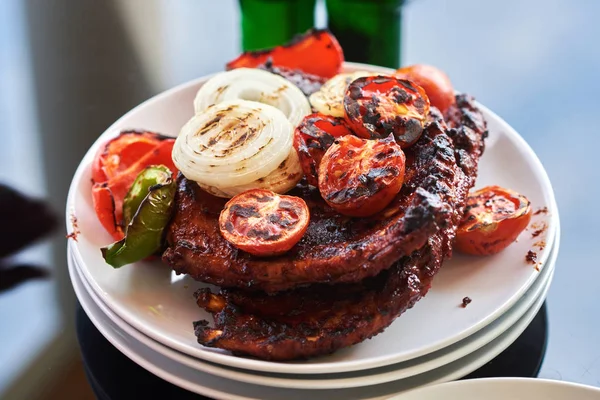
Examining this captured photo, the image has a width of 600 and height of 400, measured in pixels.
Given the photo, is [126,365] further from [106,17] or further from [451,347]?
[106,17]

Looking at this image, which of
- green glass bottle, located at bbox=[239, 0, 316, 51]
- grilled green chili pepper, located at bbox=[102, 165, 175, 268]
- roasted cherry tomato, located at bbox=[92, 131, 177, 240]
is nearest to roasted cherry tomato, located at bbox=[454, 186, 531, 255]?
grilled green chili pepper, located at bbox=[102, 165, 175, 268]

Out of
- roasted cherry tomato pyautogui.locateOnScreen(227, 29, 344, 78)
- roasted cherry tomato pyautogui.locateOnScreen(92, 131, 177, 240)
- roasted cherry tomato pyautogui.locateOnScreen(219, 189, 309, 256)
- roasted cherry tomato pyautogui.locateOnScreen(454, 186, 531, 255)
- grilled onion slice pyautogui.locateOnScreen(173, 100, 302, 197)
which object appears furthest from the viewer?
roasted cherry tomato pyautogui.locateOnScreen(227, 29, 344, 78)

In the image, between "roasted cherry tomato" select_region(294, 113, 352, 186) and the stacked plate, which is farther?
"roasted cherry tomato" select_region(294, 113, 352, 186)

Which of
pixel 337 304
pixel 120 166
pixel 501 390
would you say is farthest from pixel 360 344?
pixel 120 166

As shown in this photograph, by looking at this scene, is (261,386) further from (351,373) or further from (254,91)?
(254,91)

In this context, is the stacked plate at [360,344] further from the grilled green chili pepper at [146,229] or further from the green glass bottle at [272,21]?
the green glass bottle at [272,21]

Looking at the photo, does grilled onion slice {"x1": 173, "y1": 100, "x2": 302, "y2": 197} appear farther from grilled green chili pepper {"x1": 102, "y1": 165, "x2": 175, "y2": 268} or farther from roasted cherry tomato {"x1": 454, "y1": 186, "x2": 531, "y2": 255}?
roasted cherry tomato {"x1": 454, "y1": 186, "x2": 531, "y2": 255}

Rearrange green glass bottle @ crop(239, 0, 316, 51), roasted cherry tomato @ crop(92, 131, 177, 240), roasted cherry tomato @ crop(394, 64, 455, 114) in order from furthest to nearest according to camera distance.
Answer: green glass bottle @ crop(239, 0, 316, 51)
roasted cherry tomato @ crop(394, 64, 455, 114)
roasted cherry tomato @ crop(92, 131, 177, 240)

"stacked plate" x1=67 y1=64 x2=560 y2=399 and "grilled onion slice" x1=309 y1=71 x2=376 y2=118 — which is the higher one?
"grilled onion slice" x1=309 y1=71 x2=376 y2=118
